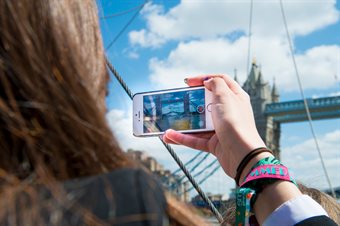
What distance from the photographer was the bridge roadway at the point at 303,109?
18.9 m

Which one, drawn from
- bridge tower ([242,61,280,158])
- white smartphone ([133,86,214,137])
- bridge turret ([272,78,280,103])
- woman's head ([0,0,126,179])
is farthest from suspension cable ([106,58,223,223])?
bridge turret ([272,78,280,103])

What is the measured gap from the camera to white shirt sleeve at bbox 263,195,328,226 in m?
0.38

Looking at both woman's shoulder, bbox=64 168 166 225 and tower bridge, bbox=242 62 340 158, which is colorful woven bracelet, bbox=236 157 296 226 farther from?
tower bridge, bbox=242 62 340 158

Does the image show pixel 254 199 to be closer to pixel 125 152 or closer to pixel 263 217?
pixel 263 217

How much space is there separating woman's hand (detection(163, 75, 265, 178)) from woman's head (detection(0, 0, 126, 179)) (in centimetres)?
22

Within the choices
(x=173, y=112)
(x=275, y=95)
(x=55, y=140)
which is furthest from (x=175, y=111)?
(x=275, y=95)

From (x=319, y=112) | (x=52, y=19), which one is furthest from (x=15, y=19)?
(x=319, y=112)

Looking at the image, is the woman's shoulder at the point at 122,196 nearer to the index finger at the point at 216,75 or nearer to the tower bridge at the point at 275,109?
the index finger at the point at 216,75

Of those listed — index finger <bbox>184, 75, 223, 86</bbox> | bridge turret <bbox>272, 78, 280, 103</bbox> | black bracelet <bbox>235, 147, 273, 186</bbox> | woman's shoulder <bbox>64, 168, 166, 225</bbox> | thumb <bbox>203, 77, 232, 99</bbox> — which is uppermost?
bridge turret <bbox>272, 78, 280, 103</bbox>

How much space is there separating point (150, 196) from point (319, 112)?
19710 millimetres

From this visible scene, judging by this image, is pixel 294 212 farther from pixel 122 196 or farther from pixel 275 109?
pixel 275 109

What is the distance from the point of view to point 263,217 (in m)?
0.41

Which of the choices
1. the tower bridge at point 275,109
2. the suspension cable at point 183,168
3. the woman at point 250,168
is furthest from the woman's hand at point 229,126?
the tower bridge at point 275,109

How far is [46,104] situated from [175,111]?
35cm
